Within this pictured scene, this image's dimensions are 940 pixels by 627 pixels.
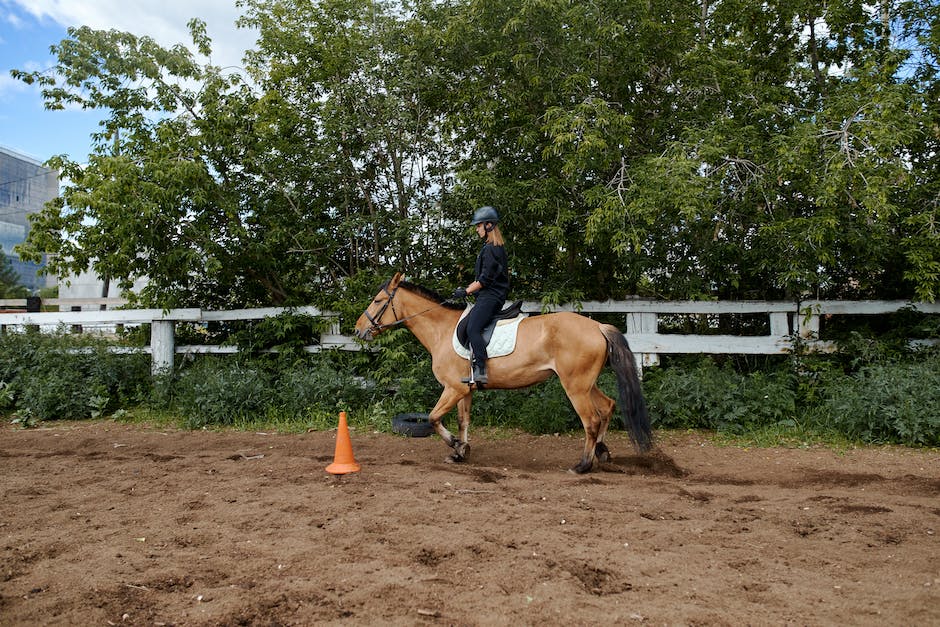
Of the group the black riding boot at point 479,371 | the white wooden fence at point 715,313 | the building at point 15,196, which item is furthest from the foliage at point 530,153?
the building at point 15,196

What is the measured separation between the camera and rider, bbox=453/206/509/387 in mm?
6711

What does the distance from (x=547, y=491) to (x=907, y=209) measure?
20.1ft

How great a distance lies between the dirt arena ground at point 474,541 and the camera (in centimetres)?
323

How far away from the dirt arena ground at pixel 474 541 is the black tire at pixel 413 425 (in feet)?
2.95

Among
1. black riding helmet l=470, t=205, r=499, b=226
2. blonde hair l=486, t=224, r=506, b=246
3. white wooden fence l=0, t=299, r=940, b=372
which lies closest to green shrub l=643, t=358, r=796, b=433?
white wooden fence l=0, t=299, r=940, b=372

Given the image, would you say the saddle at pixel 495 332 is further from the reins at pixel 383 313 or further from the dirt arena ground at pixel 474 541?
the dirt arena ground at pixel 474 541

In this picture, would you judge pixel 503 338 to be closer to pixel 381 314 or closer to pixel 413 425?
pixel 381 314

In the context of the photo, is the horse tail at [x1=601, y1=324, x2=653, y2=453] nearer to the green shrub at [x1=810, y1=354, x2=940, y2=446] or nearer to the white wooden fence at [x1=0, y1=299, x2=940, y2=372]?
the white wooden fence at [x1=0, y1=299, x2=940, y2=372]

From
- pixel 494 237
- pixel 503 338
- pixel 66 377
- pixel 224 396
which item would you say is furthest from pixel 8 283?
pixel 503 338

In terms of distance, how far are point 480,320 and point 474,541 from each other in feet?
9.68

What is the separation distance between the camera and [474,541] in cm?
415

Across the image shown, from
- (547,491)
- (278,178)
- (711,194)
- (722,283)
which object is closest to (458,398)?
(547,491)

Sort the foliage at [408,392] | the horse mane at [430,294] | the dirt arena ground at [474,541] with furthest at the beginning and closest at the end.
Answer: the foliage at [408,392]
the horse mane at [430,294]
the dirt arena ground at [474,541]

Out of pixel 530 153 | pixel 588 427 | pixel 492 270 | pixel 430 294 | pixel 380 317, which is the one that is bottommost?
pixel 588 427
